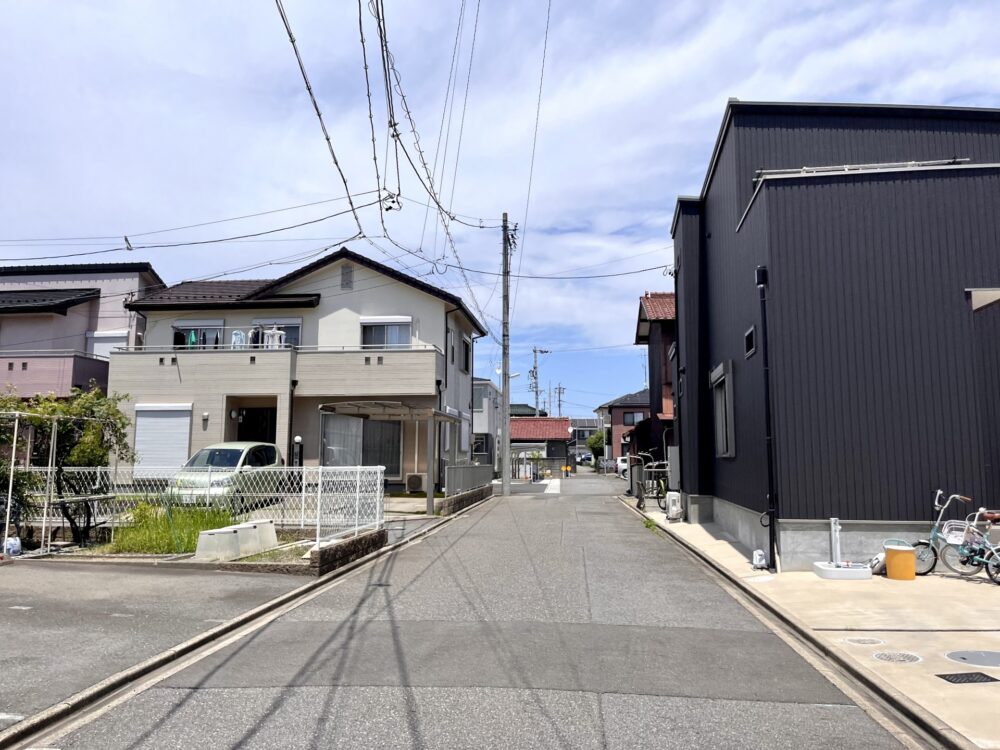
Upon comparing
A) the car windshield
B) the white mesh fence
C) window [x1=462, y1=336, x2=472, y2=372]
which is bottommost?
the white mesh fence

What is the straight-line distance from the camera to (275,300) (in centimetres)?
2356

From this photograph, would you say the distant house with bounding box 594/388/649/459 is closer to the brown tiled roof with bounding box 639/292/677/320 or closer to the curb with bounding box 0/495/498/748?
the brown tiled roof with bounding box 639/292/677/320

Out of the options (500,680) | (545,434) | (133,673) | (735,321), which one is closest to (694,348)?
(735,321)

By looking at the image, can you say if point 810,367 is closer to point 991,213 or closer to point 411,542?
point 991,213

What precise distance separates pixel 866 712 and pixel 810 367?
242 inches

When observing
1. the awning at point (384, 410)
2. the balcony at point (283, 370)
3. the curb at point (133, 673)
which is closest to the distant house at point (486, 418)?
the balcony at point (283, 370)

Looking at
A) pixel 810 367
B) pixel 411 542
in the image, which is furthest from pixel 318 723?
pixel 411 542

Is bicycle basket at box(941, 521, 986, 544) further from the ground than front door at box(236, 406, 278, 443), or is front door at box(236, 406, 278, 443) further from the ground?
front door at box(236, 406, 278, 443)

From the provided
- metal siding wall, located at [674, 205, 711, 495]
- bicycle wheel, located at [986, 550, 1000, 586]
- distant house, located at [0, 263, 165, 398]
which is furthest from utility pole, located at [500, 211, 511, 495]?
bicycle wheel, located at [986, 550, 1000, 586]

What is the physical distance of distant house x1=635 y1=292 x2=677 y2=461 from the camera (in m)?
25.7

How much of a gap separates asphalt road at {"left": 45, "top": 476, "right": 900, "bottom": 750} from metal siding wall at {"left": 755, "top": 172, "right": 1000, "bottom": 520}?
8.39 feet

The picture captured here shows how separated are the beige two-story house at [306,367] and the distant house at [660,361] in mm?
7065

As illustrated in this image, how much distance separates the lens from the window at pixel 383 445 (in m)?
22.4

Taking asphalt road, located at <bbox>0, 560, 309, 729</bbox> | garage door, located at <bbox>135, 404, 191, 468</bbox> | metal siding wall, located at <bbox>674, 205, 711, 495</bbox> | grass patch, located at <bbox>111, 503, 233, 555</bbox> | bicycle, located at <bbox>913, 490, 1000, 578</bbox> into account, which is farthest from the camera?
garage door, located at <bbox>135, 404, 191, 468</bbox>
